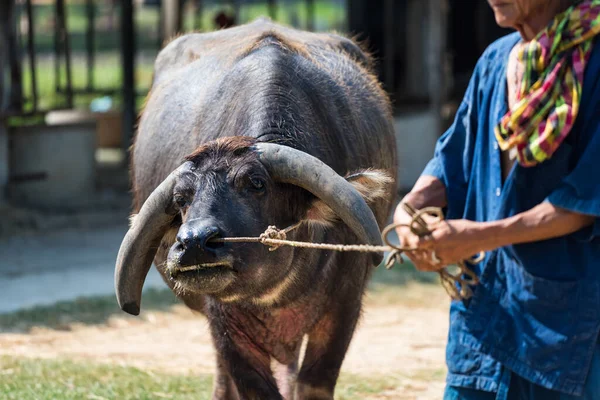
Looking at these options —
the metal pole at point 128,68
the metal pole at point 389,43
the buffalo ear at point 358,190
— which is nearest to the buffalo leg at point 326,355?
the buffalo ear at point 358,190

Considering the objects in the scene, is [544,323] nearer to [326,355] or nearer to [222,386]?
[326,355]

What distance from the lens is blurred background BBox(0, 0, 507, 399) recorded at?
6.99 meters

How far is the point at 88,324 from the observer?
652cm

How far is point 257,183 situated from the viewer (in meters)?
3.41

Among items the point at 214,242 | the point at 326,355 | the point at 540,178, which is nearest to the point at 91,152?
the point at 326,355

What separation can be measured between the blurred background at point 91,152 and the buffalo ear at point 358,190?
169 cm

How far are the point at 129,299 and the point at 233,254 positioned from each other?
0.60 metres

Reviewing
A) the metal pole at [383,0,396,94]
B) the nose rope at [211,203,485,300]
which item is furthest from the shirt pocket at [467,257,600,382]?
the metal pole at [383,0,396,94]

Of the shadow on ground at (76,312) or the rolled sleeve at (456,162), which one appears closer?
the rolled sleeve at (456,162)

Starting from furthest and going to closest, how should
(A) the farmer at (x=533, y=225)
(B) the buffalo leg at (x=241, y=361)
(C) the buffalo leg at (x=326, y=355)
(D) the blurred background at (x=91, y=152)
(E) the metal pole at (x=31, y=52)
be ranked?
(E) the metal pole at (x=31, y=52), (D) the blurred background at (x=91, y=152), (C) the buffalo leg at (x=326, y=355), (B) the buffalo leg at (x=241, y=361), (A) the farmer at (x=533, y=225)

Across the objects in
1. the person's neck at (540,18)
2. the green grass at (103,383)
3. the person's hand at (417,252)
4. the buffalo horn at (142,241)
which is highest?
the person's neck at (540,18)

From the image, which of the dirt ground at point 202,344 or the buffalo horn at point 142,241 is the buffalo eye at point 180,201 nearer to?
the buffalo horn at point 142,241

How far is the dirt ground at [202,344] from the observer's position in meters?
5.51

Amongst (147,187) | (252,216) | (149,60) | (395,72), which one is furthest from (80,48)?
(252,216)
